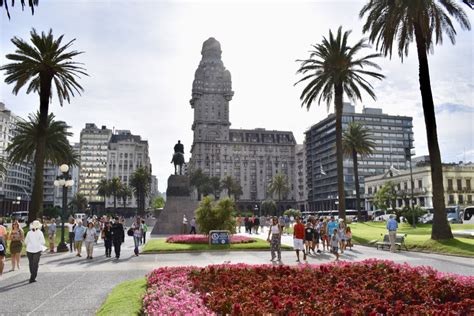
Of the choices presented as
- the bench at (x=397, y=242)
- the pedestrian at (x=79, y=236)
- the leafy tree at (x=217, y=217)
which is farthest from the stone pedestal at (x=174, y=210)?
the bench at (x=397, y=242)

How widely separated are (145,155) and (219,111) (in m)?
40.3

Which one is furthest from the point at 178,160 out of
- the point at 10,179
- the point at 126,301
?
the point at 10,179

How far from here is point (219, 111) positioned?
176 meters

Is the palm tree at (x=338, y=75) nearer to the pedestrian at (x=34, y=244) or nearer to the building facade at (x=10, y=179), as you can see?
the pedestrian at (x=34, y=244)

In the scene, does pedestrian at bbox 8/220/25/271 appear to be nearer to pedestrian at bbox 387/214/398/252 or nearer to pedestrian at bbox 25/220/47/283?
pedestrian at bbox 25/220/47/283

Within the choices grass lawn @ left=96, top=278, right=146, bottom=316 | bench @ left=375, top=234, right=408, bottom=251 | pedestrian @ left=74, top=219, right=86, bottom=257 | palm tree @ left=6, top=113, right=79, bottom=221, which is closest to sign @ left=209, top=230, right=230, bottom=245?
pedestrian @ left=74, top=219, right=86, bottom=257

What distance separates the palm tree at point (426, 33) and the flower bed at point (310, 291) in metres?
14.4

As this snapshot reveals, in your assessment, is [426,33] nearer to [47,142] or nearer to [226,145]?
[47,142]

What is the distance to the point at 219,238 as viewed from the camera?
81.4ft

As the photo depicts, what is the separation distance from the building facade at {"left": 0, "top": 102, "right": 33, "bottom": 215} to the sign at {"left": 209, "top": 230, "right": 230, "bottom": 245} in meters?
102

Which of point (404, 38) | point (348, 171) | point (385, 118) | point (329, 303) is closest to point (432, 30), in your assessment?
point (404, 38)

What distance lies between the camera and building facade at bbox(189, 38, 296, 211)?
171 meters

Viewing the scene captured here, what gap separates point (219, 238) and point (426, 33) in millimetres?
19131

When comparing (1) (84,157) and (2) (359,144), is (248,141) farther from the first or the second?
(2) (359,144)
